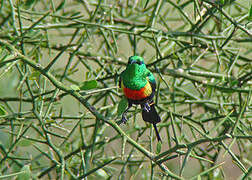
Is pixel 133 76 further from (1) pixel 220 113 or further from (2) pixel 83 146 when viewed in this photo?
(1) pixel 220 113

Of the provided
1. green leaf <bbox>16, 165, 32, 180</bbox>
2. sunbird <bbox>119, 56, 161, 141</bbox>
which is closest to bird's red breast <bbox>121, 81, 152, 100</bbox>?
sunbird <bbox>119, 56, 161, 141</bbox>

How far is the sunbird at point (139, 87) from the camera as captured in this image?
1322 mm

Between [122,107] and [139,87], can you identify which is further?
[139,87]

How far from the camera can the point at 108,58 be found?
2.04m

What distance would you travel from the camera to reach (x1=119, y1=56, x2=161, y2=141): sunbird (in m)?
1.32

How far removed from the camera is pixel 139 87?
135cm

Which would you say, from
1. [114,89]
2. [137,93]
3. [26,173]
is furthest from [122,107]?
[114,89]

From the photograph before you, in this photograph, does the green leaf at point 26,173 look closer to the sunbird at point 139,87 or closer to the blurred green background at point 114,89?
the blurred green background at point 114,89

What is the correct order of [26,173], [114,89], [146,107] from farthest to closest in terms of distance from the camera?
[114,89] < [146,107] < [26,173]

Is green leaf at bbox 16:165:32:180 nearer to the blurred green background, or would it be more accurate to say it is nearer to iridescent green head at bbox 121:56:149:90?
the blurred green background

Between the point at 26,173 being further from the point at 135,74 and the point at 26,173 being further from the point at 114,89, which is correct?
the point at 114,89

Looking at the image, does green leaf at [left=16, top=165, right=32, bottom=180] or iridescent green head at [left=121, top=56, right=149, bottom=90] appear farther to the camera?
iridescent green head at [left=121, top=56, right=149, bottom=90]

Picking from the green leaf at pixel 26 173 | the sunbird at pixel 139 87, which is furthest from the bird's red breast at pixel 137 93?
the green leaf at pixel 26 173

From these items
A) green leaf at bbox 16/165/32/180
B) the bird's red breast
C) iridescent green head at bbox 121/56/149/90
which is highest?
iridescent green head at bbox 121/56/149/90
